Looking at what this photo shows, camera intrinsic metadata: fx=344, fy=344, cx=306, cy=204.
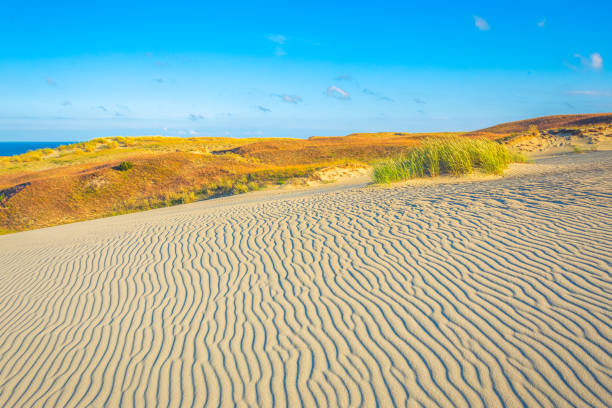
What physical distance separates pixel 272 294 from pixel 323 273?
0.85 metres

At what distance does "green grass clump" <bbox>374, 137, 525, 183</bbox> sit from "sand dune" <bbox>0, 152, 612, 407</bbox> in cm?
490

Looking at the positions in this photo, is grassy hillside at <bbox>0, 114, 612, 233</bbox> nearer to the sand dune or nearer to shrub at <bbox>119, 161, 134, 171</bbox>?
shrub at <bbox>119, 161, 134, 171</bbox>

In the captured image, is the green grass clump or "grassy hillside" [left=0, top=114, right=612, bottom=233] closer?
the green grass clump

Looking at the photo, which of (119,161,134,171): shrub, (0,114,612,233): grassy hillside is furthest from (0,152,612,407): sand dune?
(119,161,134,171): shrub

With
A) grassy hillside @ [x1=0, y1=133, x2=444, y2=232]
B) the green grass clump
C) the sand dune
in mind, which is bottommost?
grassy hillside @ [x1=0, y1=133, x2=444, y2=232]

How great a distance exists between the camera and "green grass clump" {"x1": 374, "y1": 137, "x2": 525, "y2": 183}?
39.1 feet

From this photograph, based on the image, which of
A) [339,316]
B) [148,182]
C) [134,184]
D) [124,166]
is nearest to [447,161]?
[339,316]

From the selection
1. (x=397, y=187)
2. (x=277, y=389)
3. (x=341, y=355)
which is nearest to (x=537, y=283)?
(x=341, y=355)

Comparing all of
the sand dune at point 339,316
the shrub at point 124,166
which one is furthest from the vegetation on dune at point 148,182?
the sand dune at point 339,316

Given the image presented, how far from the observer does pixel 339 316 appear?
3.79 meters

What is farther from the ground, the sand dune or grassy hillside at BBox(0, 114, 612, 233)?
the sand dune

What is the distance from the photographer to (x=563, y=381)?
2564 millimetres

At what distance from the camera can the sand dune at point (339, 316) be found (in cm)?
278

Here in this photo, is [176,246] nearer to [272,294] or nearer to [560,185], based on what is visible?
[272,294]
